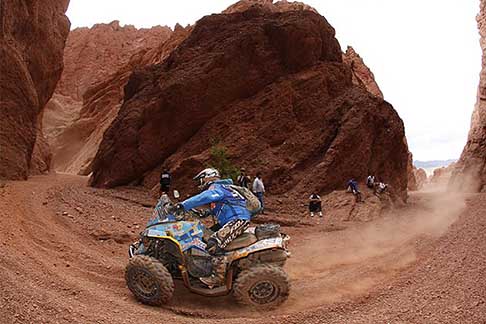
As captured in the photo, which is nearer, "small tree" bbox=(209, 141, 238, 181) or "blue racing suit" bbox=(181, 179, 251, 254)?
"blue racing suit" bbox=(181, 179, 251, 254)

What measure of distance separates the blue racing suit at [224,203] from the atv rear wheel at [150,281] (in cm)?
84

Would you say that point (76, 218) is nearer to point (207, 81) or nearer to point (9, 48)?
point (9, 48)

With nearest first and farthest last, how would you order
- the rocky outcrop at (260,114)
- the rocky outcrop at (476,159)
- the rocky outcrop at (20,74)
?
the rocky outcrop at (20,74)
the rocky outcrop at (260,114)
the rocky outcrop at (476,159)

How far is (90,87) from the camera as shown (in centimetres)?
4912

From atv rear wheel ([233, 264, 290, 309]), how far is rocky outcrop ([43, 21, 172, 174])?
3329 centimetres

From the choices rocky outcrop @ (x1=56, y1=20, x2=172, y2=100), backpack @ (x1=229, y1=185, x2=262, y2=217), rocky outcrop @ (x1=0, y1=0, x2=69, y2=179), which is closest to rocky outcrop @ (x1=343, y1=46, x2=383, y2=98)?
rocky outcrop @ (x1=56, y1=20, x2=172, y2=100)

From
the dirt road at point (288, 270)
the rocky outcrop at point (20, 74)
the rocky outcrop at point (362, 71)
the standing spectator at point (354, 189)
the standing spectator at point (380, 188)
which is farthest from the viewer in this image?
the rocky outcrop at point (362, 71)

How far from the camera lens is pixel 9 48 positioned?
1595 cm

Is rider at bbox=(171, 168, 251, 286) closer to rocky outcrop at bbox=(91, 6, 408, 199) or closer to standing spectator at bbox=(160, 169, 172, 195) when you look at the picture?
standing spectator at bbox=(160, 169, 172, 195)

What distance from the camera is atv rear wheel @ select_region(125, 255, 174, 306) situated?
5.95m

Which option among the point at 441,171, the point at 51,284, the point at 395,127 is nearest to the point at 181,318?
the point at 51,284

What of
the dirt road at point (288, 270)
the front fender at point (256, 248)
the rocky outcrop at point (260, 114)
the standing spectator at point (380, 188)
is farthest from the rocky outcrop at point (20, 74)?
the standing spectator at point (380, 188)

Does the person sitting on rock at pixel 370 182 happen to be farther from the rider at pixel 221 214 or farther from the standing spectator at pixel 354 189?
the rider at pixel 221 214

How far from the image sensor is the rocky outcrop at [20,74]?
15219 mm
